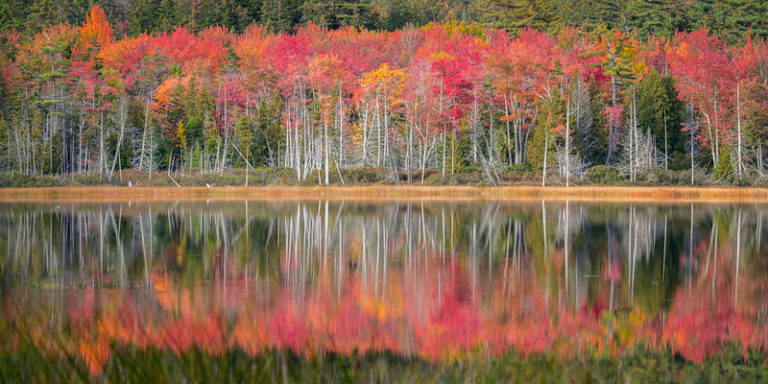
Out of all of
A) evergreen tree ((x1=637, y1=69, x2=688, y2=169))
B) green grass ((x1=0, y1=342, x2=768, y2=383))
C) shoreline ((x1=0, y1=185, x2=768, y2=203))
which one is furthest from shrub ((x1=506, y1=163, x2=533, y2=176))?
green grass ((x1=0, y1=342, x2=768, y2=383))

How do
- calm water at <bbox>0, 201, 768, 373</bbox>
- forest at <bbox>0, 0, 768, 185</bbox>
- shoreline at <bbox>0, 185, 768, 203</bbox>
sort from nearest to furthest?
calm water at <bbox>0, 201, 768, 373</bbox>
shoreline at <bbox>0, 185, 768, 203</bbox>
forest at <bbox>0, 0, 768, 185</bbox>

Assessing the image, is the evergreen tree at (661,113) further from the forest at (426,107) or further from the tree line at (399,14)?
the tree line at (399,14)

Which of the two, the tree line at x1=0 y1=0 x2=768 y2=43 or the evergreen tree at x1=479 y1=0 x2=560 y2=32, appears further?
the evergreen tree at x1=479 y1=0 x2=560 y2=32

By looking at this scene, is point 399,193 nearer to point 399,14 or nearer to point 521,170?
point 521,170

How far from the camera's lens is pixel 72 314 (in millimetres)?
13898

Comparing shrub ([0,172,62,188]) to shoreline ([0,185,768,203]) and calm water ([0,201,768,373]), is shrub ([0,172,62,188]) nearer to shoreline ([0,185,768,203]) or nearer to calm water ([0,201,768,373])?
shoreline ([0,185,768,203])

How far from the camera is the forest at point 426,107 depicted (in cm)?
6400

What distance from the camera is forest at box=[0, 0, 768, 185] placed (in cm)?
6400

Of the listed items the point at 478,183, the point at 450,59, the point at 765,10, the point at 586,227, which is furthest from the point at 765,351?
the point at 765,10

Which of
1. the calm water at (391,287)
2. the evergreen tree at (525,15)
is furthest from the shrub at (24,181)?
the evergreen tree at (525,15)

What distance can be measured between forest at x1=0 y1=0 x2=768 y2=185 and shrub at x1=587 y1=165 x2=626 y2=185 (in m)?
0.15

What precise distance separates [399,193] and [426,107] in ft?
43.1

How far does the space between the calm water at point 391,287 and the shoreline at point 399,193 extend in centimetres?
2130

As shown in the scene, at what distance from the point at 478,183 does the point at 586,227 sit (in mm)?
31156
